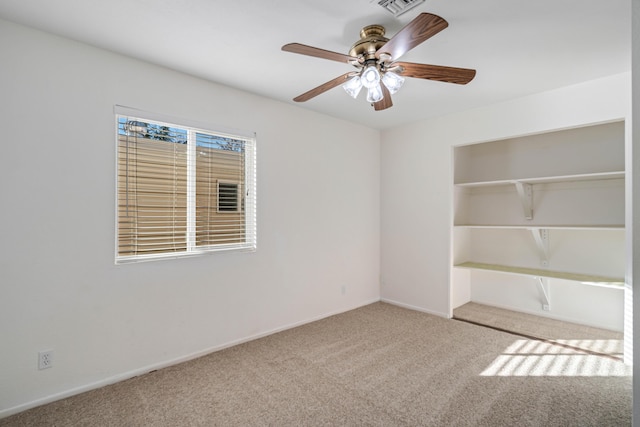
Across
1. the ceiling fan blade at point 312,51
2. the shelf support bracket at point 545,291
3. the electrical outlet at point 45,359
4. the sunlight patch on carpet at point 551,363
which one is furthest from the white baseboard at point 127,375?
the shelf support bracket at point 545,291

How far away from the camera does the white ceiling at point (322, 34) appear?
70.0 inches

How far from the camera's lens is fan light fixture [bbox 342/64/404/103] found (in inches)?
76.5

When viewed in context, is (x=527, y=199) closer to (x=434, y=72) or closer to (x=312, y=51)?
(x=434, y=72)

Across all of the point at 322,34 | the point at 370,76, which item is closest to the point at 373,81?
the point at 370,76

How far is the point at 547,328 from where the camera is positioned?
131 inches

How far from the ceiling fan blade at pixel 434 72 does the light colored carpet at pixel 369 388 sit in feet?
6.72

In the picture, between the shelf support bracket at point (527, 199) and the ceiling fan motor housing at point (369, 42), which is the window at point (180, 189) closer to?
the ceiling fan motor housing at point (369, 42)

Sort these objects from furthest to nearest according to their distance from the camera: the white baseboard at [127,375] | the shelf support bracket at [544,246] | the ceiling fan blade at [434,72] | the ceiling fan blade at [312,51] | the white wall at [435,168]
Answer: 1. the shelf support bracket at [544,246]
2. the white wall at [435,168]
3. the white baseboard at [127,375]
4. the ceiling fan blade at [434,72]
5. the ceiling fan blade at [312,51]

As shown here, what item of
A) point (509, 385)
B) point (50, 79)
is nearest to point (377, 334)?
point (509, 385)

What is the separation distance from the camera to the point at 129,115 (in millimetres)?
2361

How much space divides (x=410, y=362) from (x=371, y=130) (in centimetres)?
287

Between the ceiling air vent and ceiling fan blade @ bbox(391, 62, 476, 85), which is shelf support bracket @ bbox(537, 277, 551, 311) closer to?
ceiling fan blade @ bbox(391, 62, 476, 85)

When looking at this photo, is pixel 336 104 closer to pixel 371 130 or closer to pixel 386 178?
pixel 371 130

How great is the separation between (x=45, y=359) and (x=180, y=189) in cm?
143
